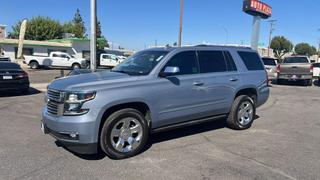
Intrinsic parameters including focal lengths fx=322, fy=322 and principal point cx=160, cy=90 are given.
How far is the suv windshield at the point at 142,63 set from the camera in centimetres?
586

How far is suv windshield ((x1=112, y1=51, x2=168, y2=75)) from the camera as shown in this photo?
19.2 ft

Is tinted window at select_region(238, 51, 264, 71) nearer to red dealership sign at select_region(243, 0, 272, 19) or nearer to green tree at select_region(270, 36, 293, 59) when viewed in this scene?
red dealership sign at select_region(243, 0, 272, 19)

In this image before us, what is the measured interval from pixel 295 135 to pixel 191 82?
2.81 m

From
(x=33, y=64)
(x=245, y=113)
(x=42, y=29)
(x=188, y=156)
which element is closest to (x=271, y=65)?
(x=245, y=113)

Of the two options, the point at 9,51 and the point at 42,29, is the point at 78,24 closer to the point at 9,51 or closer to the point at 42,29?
the point at 42,29

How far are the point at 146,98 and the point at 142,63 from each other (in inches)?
39.9

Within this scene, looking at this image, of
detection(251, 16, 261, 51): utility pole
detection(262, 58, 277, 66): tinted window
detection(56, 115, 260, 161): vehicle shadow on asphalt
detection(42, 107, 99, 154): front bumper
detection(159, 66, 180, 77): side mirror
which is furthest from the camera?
detection(262, 58, 277, 66): tinted window

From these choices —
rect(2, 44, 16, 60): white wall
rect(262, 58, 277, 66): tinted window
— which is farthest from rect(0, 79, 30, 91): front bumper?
rect(2, 44, 16, 60): white wall

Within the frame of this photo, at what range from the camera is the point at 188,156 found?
5.41m

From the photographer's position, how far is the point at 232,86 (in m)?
6.97

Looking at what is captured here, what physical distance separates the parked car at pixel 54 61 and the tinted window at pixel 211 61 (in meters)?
30.9

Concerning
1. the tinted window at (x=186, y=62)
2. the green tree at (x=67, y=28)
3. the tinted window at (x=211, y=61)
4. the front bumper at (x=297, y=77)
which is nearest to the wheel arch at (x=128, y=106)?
the tinted window at (x=186, y=62)

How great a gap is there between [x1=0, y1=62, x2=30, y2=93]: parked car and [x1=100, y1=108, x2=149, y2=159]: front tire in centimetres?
899

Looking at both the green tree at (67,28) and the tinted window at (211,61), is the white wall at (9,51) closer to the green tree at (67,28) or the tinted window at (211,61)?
the green tree at (67,28)
